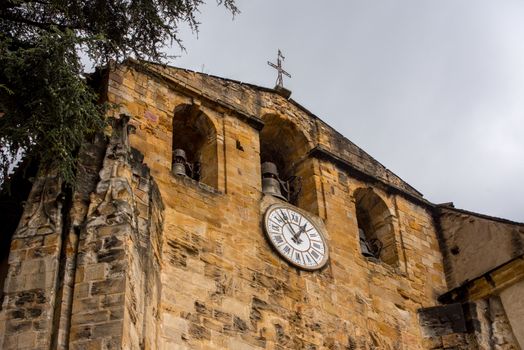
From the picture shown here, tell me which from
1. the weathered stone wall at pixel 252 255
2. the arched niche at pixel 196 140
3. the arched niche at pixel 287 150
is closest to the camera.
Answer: the weathered stone wall at pixel 252 255

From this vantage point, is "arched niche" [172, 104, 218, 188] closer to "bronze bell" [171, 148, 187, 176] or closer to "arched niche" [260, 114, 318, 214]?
"bronze bell" [171, 148, 187, 176]

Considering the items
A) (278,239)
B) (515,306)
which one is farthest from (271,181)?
(515,306)

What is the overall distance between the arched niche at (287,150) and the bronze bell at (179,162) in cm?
201

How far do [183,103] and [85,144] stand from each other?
3.91 m

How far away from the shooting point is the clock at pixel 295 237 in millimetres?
13984

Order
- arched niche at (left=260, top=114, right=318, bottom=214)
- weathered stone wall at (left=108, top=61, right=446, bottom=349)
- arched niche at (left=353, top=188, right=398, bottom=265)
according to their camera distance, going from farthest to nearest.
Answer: arched niche at (left=353, top=188, right=398, bottom=265) < arched niche at (left=260, top=114, right=318, bottom=214) < weathered stone wall at (left=108, top=61, right=446, bottom=349)

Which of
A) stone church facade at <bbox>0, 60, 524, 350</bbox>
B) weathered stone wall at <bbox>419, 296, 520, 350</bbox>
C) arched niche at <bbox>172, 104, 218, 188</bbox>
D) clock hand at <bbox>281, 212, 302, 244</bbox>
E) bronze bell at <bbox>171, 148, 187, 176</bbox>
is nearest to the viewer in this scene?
stone church facade at <bbox>0, 60, 524, 350</bbox>

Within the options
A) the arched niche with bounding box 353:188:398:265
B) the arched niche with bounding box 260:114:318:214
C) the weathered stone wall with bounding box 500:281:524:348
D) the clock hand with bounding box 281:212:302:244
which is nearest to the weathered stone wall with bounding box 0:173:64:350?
the clock hand with bounding box 281:212:302:244

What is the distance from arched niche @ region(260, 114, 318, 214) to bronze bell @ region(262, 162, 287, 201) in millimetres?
595

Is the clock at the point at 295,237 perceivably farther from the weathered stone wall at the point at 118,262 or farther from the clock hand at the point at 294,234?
the weathered stone wall at the point at 118,262

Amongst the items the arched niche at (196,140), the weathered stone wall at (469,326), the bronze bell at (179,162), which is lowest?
the weathered stone wall at (469,326)

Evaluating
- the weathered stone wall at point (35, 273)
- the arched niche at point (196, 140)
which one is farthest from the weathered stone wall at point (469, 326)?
the weathered stone wall at point (35, 273)

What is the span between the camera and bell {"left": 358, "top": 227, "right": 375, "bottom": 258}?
50.5ft

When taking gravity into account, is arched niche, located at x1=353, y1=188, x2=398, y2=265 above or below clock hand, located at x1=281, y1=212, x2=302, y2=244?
above
